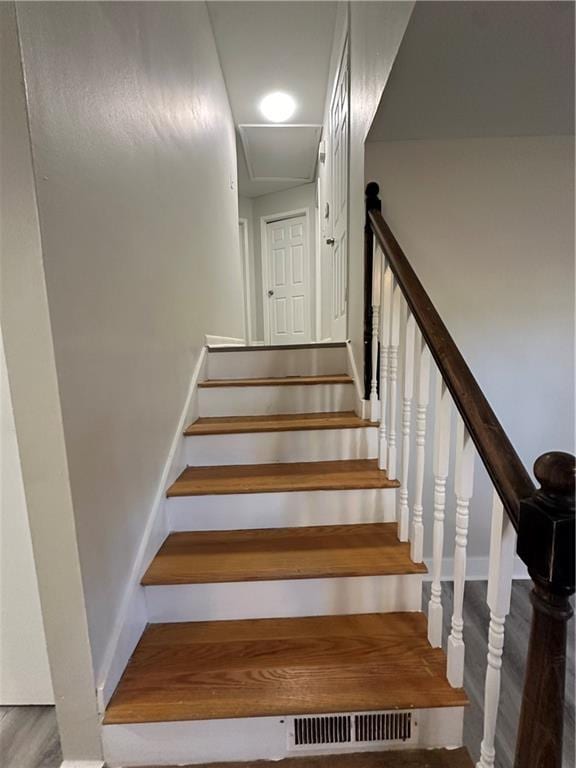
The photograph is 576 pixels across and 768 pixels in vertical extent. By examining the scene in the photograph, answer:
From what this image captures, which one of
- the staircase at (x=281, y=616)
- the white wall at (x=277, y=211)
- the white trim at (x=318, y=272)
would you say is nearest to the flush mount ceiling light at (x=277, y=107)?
the white trim at (x=318, y=272)

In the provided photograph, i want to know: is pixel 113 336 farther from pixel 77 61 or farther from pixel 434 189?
pixel 434 189

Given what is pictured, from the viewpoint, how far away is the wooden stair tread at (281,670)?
92cm

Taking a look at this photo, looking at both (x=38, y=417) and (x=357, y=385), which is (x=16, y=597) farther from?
(x=357, y=385)

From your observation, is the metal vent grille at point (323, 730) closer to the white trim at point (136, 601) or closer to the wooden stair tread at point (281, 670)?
the wooden stair tread at point (281, 670)

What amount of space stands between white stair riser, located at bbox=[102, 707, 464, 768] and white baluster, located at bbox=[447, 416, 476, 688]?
0.38ft

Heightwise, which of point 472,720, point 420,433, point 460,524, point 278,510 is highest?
point 420,433

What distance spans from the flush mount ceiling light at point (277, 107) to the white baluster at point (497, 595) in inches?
156

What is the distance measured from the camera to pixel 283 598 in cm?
119

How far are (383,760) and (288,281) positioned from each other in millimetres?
5114

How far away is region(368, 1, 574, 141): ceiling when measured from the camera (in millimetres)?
1017

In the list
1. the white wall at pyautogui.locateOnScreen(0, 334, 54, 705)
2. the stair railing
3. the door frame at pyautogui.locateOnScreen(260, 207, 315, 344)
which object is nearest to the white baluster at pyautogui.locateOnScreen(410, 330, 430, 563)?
the stair railing

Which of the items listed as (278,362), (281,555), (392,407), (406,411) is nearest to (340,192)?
(278,362)

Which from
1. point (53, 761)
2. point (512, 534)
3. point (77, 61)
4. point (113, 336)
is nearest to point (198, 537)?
point (53, 761)

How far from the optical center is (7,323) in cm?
79
